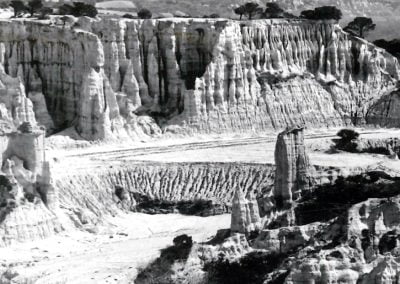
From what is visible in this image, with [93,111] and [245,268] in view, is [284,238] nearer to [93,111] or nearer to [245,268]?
[245,268]

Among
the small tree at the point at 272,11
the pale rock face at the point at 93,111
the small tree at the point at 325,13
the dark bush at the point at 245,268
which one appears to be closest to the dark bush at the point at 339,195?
the dark bush at the point at 245,268

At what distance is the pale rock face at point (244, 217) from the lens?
293ft

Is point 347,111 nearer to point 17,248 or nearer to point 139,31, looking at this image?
point 139,31

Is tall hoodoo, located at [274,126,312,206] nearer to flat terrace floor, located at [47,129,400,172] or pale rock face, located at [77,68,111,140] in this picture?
flat terrace floor, located at [47,129,400,172]

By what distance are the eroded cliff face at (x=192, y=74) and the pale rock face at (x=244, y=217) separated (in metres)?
30.6

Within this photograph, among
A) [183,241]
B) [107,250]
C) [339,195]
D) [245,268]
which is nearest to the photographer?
[245,268]

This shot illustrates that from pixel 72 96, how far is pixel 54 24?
545cm

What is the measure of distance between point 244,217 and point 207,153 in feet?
90.8

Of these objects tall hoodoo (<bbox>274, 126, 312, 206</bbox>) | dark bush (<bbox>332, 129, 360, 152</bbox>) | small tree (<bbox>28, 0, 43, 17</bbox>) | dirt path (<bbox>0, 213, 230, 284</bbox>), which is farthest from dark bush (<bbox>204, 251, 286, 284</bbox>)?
small tree (<bbox>28, 0, 43, 17</bbox>)

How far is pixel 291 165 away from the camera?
9519 cm

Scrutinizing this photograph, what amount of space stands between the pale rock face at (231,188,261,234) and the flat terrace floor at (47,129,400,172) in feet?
59.4

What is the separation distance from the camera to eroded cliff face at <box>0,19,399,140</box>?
121438 millimetres

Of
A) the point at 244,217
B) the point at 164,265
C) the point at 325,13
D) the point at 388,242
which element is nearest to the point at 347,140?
the point at 325,13

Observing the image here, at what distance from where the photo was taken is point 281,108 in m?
128
